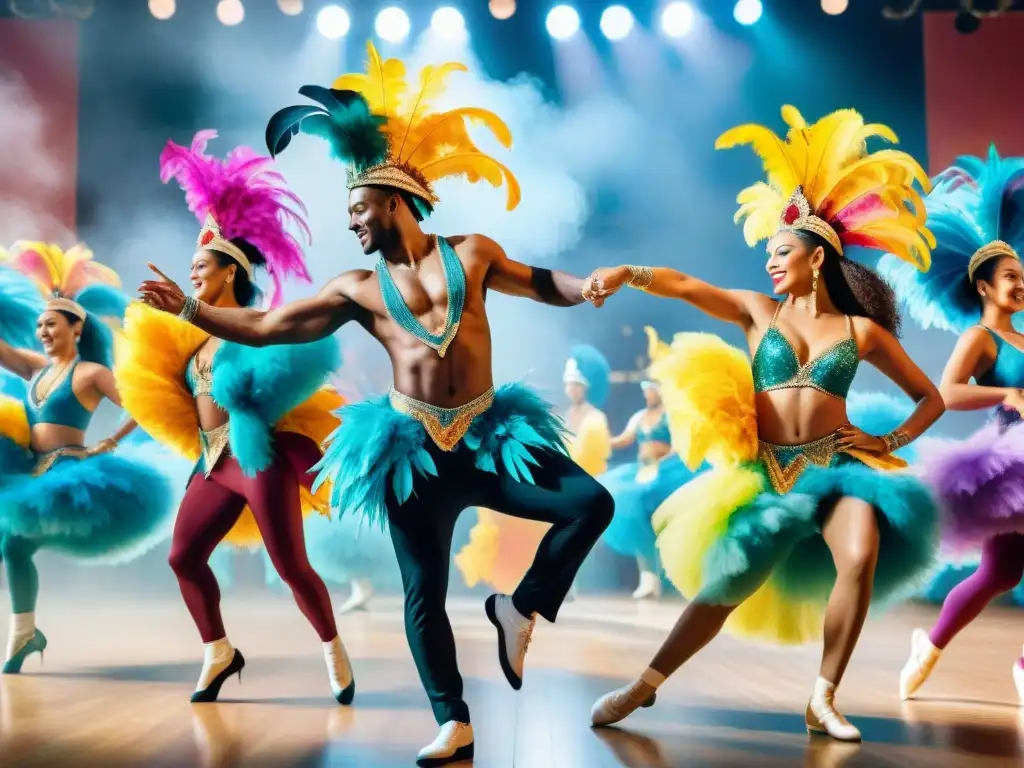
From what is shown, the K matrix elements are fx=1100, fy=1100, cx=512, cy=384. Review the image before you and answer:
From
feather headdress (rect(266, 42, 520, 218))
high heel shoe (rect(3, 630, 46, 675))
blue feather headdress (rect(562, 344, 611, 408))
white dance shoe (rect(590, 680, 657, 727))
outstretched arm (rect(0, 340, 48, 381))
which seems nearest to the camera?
feather headdress (rect(266, 42, 520, 218))

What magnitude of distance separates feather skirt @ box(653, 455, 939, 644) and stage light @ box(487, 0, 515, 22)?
172 inches

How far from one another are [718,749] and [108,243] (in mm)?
5524

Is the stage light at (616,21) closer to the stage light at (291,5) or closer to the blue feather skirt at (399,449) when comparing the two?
the stage light at (291,5)

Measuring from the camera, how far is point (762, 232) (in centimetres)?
354

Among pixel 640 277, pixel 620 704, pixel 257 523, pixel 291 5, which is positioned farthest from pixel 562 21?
pixel 620 704

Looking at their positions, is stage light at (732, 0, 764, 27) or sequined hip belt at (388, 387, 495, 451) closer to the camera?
sequined hip belt at (388, 387, 495, 451)

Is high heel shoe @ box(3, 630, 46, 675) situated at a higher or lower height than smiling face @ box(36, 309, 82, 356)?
lower

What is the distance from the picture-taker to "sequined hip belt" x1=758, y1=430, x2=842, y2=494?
318 centimetres

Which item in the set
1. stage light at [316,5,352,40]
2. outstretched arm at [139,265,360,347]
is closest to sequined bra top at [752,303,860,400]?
outstretched arm at [139,265,360,347]

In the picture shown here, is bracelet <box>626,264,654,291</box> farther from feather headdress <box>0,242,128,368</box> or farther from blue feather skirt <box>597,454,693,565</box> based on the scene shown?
blue feather skirt <box>597,454,693,565</box>

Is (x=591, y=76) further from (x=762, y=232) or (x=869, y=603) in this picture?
(x=869, y=603)

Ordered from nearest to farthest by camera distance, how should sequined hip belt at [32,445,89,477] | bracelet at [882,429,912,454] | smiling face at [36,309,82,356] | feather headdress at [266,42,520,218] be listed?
1. feather headdress at [266,42,520,218]
2. bracelet at [882,429,912,454]
3. sequined hip belt at [32,445,89,477]
4. smiling face at [36,309,82,356]

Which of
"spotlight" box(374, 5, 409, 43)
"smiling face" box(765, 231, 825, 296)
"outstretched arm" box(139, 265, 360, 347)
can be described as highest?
"spotlight" box(374, 5, 409, 43)

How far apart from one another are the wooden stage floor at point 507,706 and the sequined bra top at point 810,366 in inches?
38.6
